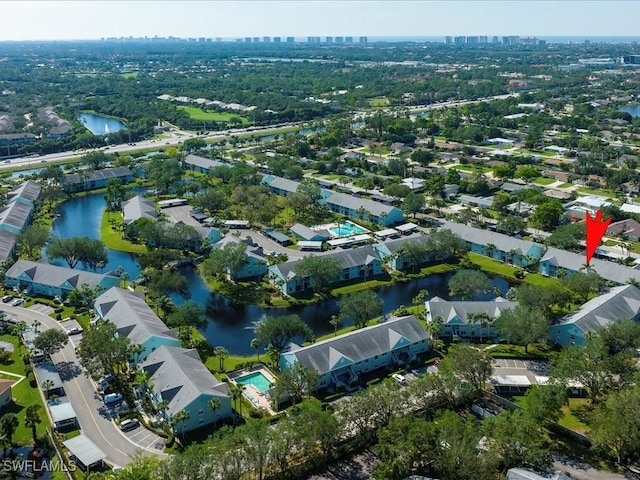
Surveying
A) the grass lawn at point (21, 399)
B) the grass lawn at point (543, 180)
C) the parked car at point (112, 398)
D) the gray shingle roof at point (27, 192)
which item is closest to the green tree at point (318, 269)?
the parked car at point (112, 398)

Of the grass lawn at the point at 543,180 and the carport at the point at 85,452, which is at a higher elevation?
the grass lawn at the point at 543,180

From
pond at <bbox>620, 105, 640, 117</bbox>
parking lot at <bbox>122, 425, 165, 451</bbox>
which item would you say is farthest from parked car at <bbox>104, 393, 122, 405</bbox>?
pond at <bbox>620, 105, 640, 117</bbox>

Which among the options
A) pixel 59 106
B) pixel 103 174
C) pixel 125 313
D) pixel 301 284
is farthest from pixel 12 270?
pixel 59 106

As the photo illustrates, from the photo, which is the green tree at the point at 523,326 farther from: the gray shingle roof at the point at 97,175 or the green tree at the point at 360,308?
the gray shingle roof at the point at 97,175

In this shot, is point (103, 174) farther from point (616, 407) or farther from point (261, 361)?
point (616, 407)

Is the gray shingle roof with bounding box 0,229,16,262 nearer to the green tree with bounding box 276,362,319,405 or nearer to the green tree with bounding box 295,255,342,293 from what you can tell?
the green tree with bounding box 295,255,342,293

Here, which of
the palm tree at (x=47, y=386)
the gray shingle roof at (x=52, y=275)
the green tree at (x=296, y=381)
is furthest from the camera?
the gray shingle roof at (x=52, y=275)
